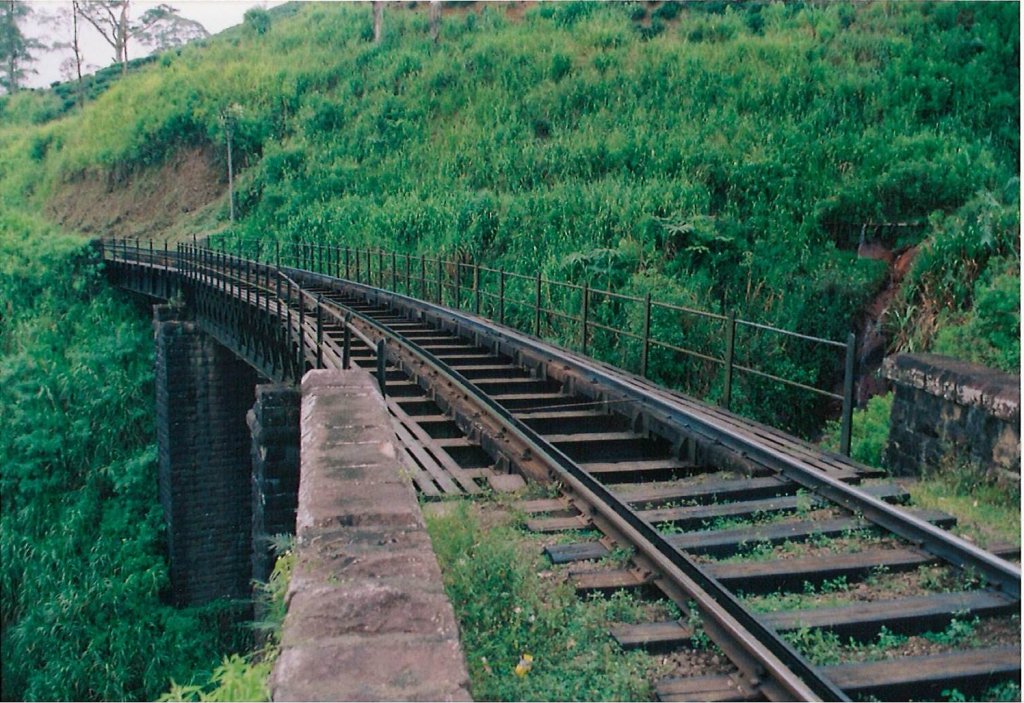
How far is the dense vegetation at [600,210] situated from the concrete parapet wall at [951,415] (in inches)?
55.7

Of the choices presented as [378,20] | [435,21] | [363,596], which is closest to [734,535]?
[363,596]

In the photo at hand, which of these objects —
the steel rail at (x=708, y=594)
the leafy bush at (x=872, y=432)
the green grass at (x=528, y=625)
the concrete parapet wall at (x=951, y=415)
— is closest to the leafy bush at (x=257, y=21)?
the leafy bush at (x=872, y=432)

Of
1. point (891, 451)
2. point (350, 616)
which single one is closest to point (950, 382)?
point (891, 451)

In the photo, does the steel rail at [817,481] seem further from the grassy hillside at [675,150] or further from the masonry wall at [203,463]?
the masonry wall at [203,463]

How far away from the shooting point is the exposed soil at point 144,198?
42875 millimetres

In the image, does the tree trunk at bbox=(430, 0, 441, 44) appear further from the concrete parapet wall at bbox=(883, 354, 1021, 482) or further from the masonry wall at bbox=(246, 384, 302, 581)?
the concrete parapet wall at bbox=(883, 354, 1021, 482)

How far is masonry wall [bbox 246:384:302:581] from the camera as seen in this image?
31.6 feet

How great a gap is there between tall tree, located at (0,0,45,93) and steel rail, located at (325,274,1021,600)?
75479mm

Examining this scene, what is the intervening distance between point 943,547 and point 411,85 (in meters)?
34.3

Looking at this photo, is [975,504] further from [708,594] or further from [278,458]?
[278,458]

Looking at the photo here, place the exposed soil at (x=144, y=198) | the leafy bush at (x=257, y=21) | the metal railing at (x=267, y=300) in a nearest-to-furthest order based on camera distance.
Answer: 1. the metal railing at (x=267, y=300)
2. the exposed soil at (x=144, y=198)
3. the leafy bush at (x=257, y=21)

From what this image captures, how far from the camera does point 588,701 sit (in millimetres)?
3842

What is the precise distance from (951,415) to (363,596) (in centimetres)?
502

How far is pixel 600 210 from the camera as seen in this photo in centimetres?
1858
